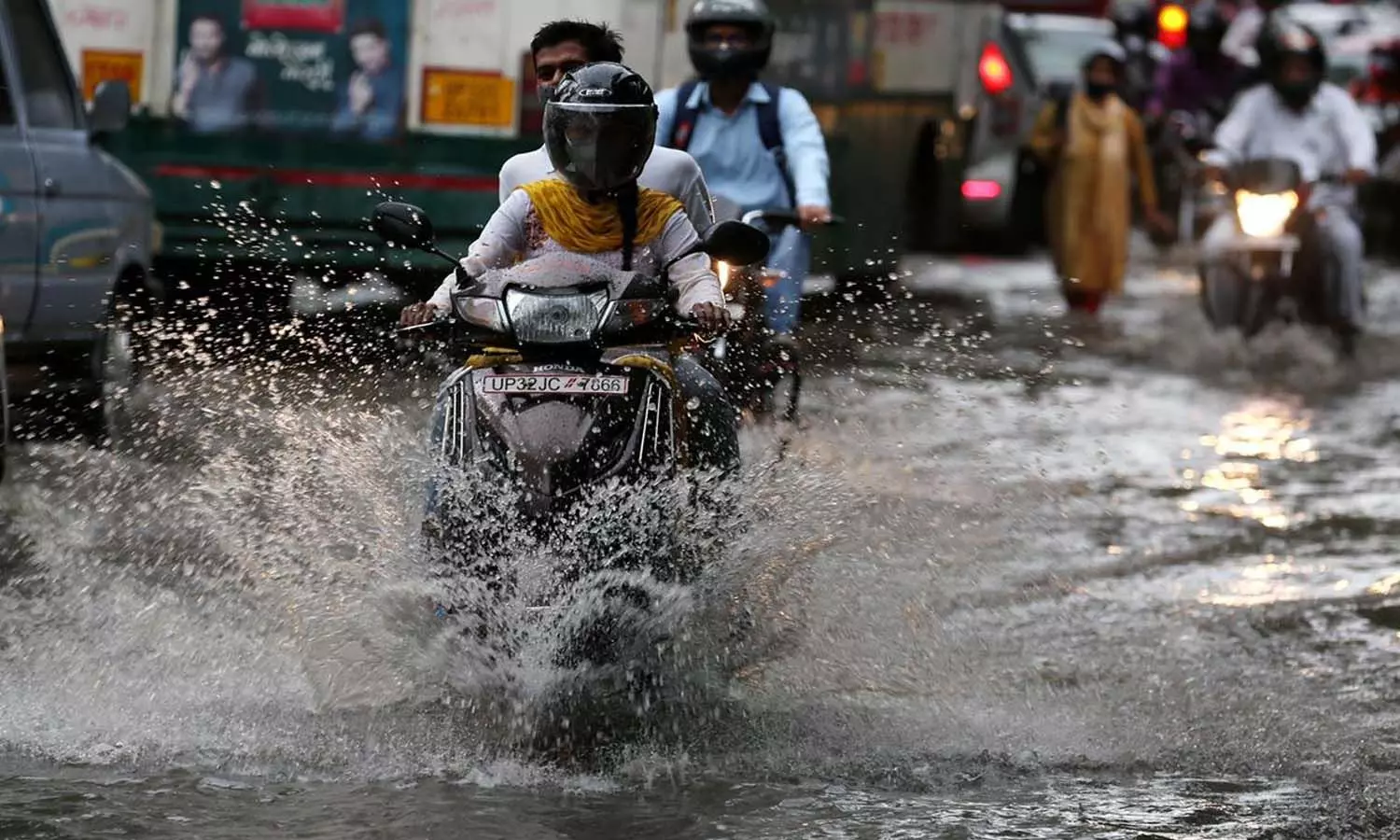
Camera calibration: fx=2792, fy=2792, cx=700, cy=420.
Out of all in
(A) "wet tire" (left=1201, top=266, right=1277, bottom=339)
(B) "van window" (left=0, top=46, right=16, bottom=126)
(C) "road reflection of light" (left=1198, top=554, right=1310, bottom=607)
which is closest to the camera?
(C) "road reflection of light" (left=1198, top=554, right=1310, bottom=607)

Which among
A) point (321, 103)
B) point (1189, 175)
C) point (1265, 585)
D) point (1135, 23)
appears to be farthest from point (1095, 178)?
point (1135, 23)

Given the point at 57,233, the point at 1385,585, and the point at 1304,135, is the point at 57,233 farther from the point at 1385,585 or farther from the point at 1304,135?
the point at 1304,135

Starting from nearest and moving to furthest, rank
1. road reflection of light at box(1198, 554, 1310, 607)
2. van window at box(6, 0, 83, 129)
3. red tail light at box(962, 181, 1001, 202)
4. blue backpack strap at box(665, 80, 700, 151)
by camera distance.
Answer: road reflection of light at box(1198, 554, 1310, 607) < blue backpack strap at box(665, 80, 700, 151) < van window at box(6, 0, 83, 129) < red tail light at box(962, 181, 1001, 202)

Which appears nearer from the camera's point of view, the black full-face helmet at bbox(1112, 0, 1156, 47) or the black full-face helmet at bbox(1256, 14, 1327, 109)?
the black full-face helmet at bbox(1256, 14, 1327, 109)

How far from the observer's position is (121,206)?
36.5 ft

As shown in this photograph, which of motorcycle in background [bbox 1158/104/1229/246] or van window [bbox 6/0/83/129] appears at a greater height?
van window [bbox 6/0/83/129]

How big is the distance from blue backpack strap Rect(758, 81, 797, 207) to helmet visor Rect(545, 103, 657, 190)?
11.6 feet

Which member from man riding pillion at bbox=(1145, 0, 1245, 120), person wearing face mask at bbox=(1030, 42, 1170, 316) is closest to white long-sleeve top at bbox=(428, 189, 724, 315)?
person wearing face mask at bbox=(1030, 42, 1170, 316)

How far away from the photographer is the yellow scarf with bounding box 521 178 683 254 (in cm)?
661

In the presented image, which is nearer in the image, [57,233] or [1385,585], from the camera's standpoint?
[1385,585]

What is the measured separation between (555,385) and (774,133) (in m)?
4.16

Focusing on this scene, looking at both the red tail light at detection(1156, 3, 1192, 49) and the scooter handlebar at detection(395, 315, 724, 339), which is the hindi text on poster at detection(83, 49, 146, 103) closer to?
the scooter handlebar at detection(395, 315, 724, 339)

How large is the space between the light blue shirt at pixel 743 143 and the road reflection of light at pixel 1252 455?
1968 mm

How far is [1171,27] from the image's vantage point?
28094 mm
